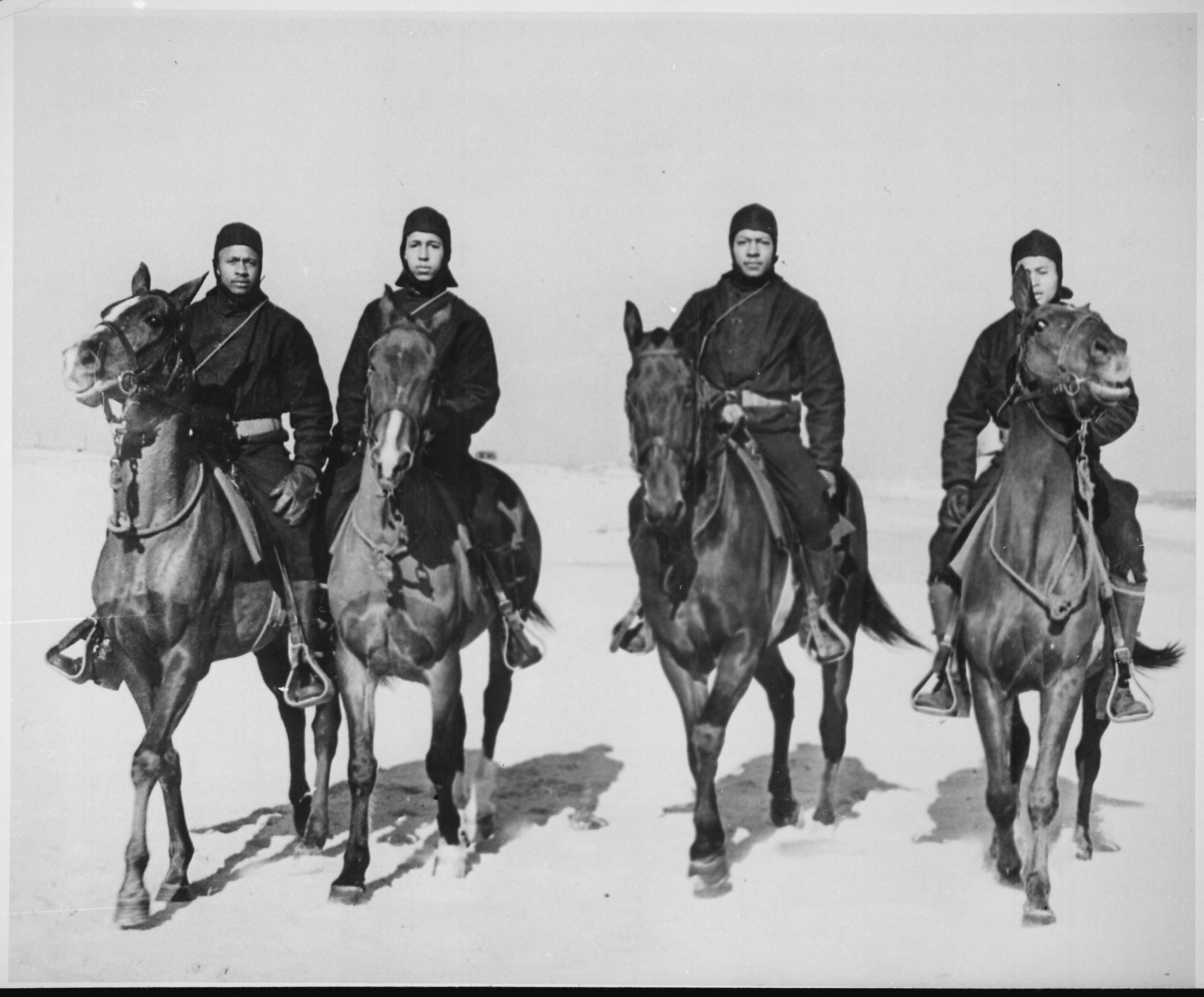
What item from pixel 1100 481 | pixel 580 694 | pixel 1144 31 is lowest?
pixel 580 694

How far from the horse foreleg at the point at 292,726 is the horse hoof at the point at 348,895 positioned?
77cm

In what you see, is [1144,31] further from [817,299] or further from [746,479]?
[746,479]

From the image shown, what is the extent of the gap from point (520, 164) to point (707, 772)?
3.89 meters

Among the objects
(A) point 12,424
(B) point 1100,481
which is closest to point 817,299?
(B) point 1100,481

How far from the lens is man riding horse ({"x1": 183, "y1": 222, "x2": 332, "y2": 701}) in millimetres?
8930

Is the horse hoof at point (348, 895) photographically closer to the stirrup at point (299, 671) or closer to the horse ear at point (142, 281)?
the stirrup at point (299, 671)

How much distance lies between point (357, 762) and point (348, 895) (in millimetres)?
797

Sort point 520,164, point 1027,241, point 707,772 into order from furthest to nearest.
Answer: point 520,164
point 1027,241
point 707,772

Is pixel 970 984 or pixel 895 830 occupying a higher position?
pixel 895 830

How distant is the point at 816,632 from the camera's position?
9031 millimetres

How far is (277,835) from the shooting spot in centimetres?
948

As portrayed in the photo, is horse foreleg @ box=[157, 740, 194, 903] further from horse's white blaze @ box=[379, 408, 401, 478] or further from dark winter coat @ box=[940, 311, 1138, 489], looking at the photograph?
dark winter coat @ box=[940, 311, 1138, 489]

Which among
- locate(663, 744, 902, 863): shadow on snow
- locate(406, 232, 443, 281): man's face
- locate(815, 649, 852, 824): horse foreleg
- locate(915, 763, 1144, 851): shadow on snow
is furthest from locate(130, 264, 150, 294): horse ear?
locate(915, 763, 1144, 851): shadow on snow

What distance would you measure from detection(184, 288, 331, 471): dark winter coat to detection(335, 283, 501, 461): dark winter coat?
16 cm
